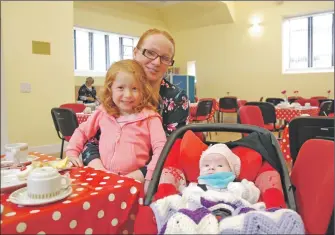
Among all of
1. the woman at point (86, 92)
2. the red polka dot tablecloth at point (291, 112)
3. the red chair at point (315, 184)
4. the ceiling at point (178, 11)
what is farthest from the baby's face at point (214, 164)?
the ceiling at point (178, 11)

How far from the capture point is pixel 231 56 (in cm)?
989

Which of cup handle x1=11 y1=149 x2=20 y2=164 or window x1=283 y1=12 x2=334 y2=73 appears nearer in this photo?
cup handle x1=11 y1=149 x2=20 y2=164

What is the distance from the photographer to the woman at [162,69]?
1780 millimetres

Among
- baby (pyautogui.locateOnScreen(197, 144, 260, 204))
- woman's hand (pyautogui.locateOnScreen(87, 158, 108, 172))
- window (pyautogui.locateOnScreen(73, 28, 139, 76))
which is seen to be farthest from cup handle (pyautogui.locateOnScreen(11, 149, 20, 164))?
window (pyautogui.locateOnScreen(73, 28, 139, 76))

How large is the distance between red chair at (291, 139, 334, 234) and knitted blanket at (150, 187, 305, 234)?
152mm

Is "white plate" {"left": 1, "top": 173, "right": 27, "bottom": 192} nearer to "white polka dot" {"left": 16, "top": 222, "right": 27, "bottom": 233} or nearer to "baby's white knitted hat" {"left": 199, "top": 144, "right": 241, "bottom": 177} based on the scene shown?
"white polka dot" {"left": 16, "top": 222, "right": 27, "bottom": 233}

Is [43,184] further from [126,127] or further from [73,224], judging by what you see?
[126,127]

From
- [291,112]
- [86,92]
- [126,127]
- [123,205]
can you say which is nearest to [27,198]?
[123,205]

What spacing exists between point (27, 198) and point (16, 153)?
411 millimetres

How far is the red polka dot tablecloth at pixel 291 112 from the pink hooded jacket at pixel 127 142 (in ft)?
13.2

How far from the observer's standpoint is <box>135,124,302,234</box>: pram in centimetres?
127

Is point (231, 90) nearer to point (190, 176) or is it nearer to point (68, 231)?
point (190, 176)

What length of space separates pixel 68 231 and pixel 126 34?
360 inches

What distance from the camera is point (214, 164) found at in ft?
4.58
